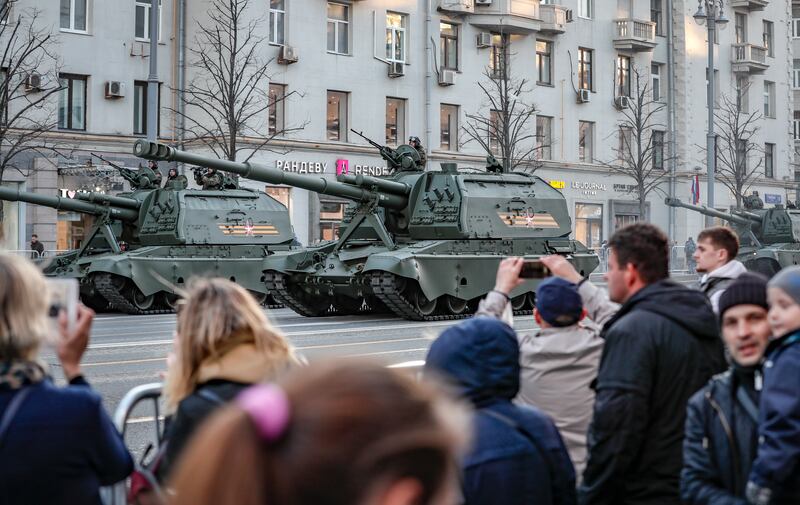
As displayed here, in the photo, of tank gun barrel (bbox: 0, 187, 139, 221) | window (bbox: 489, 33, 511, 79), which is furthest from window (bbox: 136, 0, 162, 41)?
window (bbox: 489, 33, 511, 79)

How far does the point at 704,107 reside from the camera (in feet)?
173

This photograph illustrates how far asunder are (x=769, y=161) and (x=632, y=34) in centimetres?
1334

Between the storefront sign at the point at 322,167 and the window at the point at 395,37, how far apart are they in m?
3.73

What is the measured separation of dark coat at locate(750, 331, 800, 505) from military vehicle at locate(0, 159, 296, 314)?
72.1ft

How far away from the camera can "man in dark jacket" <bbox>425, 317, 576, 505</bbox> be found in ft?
12.5

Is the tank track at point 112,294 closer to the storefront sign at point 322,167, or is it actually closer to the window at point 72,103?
the window at point 72,103

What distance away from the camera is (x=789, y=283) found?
4.03 metres

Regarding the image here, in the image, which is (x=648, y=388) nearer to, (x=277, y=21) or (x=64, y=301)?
(x=64, y=301)

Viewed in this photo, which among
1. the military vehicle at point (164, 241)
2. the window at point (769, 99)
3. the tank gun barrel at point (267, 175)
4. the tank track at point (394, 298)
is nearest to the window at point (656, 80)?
the window at point (769, 99)

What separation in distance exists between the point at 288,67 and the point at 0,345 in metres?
35.2

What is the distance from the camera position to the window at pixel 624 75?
4891 centimetres

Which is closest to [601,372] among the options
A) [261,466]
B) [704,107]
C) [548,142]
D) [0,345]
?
[0,345]

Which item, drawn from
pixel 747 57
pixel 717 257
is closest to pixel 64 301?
pixel 717 257

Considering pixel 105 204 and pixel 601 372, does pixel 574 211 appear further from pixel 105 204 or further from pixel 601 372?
pixel 601 372
